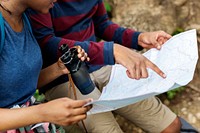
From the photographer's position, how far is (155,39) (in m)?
2.04

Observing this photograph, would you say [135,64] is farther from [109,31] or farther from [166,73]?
[109,31]

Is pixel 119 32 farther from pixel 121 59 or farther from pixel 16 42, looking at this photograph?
pixel 16 42

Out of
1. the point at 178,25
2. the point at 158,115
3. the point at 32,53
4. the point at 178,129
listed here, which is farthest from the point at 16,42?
the point at 178,25

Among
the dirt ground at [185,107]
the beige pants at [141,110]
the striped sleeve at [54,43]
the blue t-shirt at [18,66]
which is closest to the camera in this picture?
the blue t-shirt at [18,66]

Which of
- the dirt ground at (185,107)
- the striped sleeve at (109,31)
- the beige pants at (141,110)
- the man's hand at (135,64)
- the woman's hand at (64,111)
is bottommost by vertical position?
the dirt ground at (185,107)

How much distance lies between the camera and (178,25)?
3355 mm

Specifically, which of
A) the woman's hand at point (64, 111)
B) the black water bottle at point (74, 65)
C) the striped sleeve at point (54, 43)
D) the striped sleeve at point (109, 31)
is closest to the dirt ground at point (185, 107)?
the striped sleeve at point (109, 31)

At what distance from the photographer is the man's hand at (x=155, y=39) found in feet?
6.63

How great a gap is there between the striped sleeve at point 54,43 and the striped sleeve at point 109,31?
1.24ft

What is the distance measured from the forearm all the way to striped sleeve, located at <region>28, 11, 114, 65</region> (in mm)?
524

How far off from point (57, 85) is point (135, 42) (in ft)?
1.61

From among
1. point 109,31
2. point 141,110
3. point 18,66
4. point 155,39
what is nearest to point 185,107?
point 141,110

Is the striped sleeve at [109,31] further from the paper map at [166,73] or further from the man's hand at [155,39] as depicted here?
the paper map at [166,73]

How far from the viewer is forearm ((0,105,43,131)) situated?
1.49 m
